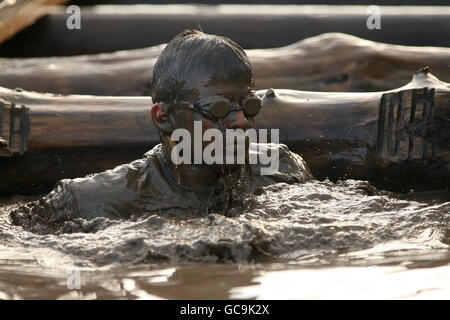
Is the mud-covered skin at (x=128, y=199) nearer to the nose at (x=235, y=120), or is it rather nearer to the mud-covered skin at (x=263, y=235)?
the mud-covered skin at (x=263, y=235)

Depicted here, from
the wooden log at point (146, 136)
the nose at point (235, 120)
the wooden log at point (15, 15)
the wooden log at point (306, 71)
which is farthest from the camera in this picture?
the wooden log at point (15, 15)

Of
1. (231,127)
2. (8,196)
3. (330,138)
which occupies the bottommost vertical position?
(8,196)

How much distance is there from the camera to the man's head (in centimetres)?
393

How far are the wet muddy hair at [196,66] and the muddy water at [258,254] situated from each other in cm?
62

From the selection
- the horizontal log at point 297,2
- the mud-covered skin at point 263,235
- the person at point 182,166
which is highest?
the horizontal log at point 297,2

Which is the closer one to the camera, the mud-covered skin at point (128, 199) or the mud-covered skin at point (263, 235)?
the mud-covered skin at point (263, 235)

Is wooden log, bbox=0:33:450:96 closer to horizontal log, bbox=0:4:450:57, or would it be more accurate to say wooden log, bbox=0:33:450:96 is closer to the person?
horizontal log, bbox=0:4:450:57

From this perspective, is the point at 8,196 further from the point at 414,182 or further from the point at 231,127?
the point at 414,182

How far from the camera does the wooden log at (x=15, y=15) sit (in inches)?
290

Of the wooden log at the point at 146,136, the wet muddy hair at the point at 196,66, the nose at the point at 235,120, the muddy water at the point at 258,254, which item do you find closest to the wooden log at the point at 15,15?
the wooden log at the point at 146,136

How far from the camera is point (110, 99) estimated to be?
5.50 m

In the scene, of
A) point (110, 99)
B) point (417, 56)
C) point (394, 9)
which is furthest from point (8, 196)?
point (394, 9)

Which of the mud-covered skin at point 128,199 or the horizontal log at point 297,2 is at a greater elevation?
the horizontal log at point 297,2
